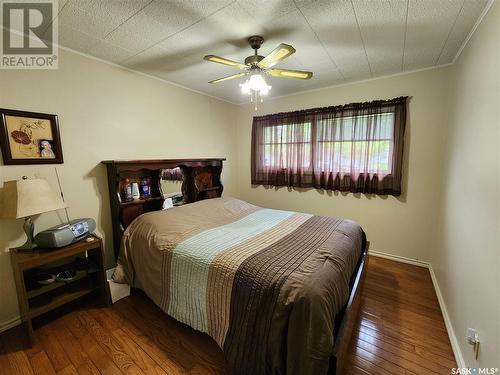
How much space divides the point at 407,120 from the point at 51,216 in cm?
395

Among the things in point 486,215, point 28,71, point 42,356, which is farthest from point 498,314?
point 28,71

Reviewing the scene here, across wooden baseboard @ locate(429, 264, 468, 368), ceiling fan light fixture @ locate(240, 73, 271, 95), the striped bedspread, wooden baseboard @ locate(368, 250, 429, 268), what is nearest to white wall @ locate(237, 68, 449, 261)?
wooden baseboard @ locate(368, 250, 429, 268)

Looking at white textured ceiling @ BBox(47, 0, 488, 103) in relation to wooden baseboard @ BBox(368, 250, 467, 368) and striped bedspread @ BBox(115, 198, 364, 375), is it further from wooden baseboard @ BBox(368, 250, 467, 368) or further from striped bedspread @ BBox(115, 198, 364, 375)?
wooden baseboard @ BBox(368, 250, 467, 368)

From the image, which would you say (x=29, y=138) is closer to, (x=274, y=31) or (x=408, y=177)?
(x=274, y=31)

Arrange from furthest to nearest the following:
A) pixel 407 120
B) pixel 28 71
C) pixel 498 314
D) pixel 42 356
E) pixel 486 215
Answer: pixel 407 120
pixel 28 71
pixel 42 356
pixel 486 215
pixel 498 314

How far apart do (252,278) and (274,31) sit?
187 centimetres

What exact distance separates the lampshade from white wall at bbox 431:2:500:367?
2.84 m

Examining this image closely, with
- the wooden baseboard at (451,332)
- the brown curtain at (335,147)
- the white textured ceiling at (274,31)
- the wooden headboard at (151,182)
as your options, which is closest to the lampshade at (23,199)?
the wooden headboard at (151,182)

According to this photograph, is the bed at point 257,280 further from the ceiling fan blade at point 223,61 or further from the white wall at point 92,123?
the ceiling fan blade at point 223,61

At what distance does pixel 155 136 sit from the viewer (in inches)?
108

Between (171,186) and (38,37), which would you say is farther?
(171,186)

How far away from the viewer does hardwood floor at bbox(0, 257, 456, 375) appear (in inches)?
56.4

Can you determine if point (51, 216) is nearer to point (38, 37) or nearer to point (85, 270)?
point (85, 270)

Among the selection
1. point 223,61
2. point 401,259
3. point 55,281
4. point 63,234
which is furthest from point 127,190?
point 401,259
